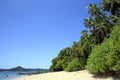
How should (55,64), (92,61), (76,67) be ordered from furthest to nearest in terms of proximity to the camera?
(55,64) → (76,67) → (92,61)

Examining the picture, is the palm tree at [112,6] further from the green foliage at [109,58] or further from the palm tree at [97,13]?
the green foliage at [109,58]

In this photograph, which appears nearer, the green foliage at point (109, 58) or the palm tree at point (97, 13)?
the green foliage at point (109, 58)

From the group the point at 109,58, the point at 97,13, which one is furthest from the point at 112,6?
the point at 109,58

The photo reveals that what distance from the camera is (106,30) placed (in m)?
34.9

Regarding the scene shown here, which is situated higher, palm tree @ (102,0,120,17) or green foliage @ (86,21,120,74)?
palm tree @ (102,0,120,17)

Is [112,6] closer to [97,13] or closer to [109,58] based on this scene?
[97,13]

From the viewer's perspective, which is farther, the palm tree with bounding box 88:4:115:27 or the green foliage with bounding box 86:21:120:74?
the palm tree with bounding box 88:4:115:27

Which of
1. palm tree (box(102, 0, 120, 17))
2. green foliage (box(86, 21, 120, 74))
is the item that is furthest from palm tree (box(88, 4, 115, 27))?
green foliage (box(86, 21, 120, 74))

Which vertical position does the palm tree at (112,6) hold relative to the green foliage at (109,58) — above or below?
above

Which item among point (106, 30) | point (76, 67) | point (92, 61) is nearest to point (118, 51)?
point (92, 61)

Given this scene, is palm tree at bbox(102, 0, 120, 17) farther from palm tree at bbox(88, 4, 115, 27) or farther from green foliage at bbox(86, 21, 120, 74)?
green foliage at bbox(86, 21, 120, 74)

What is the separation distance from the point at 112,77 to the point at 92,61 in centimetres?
347

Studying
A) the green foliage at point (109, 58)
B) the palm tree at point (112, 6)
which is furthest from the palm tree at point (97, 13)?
the green foliage at point (109, 58)

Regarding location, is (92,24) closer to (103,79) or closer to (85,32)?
(85,32)
